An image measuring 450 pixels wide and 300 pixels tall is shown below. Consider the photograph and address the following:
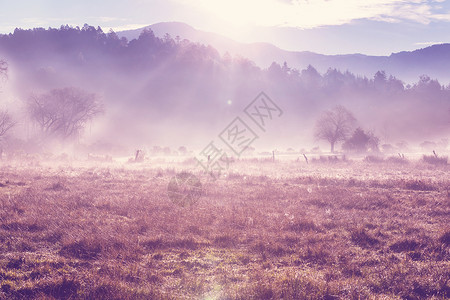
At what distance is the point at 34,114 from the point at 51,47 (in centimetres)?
8052

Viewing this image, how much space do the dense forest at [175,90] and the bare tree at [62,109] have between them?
88.7ft

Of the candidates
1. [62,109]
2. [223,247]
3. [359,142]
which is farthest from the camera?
[62,109]

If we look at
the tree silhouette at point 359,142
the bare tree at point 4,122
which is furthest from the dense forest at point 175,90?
the tree silhouette at point 359,142

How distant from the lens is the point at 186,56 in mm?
113125

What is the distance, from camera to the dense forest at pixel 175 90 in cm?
9056

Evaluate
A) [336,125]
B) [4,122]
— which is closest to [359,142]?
[336,125]

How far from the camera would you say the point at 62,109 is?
51.8 meters

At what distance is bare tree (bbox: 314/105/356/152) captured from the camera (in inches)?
2048

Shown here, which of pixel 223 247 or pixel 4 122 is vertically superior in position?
pixel 4 122

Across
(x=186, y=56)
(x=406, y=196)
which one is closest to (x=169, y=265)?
(x=406, y=196)

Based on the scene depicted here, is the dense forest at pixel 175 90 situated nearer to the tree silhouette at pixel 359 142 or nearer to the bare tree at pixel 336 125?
the bare tree at pixel 336 125

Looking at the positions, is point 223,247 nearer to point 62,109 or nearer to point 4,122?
point 4,122

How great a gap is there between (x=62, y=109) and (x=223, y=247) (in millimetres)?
53785

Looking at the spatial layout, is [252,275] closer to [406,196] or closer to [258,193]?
[258,193]
